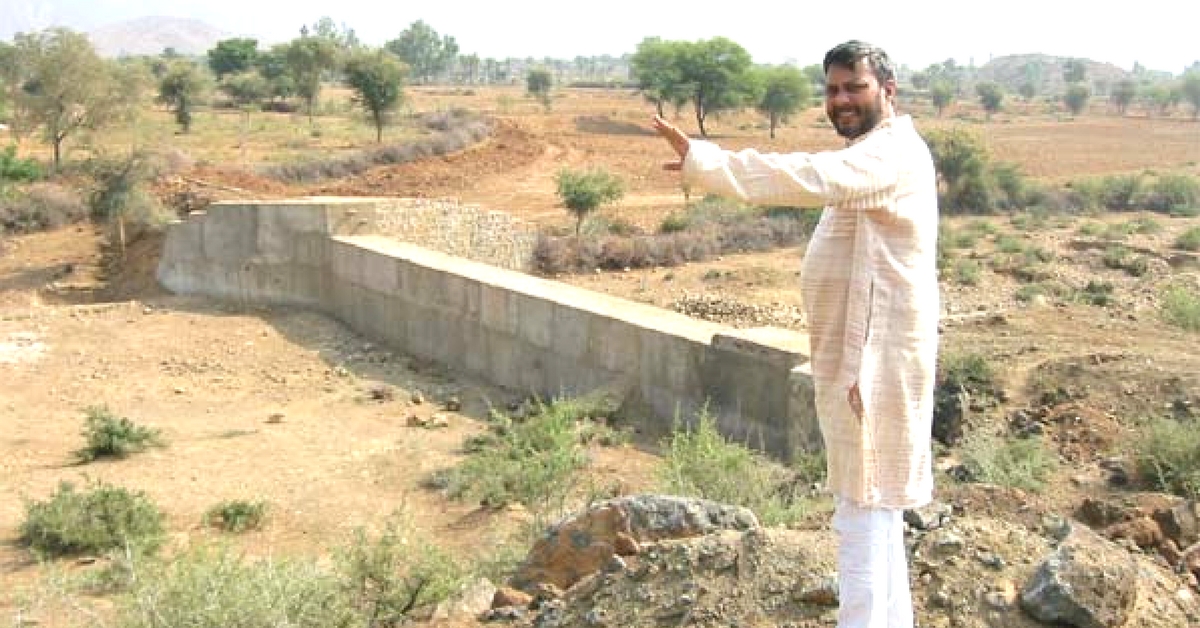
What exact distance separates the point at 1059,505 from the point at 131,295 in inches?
488

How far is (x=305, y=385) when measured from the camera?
36.1 ft

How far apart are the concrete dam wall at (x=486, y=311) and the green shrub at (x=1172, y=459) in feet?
6.14

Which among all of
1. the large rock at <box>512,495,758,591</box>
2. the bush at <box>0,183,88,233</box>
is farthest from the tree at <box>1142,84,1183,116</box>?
Result: the large rock at <box>512,495,758,591</box>

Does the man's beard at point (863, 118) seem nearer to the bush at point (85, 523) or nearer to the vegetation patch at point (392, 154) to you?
the bush at point (85, 523)

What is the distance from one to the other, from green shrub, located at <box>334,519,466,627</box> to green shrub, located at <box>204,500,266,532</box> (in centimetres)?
243

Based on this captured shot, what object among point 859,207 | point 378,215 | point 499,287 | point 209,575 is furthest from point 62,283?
point 859,207

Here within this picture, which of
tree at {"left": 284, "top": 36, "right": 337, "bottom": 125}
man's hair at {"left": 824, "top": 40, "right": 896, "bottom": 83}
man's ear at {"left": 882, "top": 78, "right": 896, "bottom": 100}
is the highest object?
tree at {"left": 284, "top": 36, "right": 337, "bottom": 125}

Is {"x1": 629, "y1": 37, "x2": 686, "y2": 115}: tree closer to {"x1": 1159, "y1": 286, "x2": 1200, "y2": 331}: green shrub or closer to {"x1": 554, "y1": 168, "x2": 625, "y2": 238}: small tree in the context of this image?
{"x1": 554, "y1": 168, "x2": 625, "y2": 238}: small tree

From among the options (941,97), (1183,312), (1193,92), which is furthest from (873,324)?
(1193,92)

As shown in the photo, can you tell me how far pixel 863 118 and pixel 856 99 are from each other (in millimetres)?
53

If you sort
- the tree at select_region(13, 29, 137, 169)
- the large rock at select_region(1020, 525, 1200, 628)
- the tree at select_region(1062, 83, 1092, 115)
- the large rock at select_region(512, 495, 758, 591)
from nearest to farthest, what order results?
the large rock at select_region(1020, 525, 1200, 628) → the large rock at select_region(512, 495, 758, 591) → the tree at select_region(13, 29, 137, 169) → the tree at select_region(1062, 83, 1092, 115)

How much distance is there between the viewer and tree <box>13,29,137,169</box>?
78.4 ft

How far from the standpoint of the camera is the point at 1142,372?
8062mm

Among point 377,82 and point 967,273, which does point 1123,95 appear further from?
point 967,273
